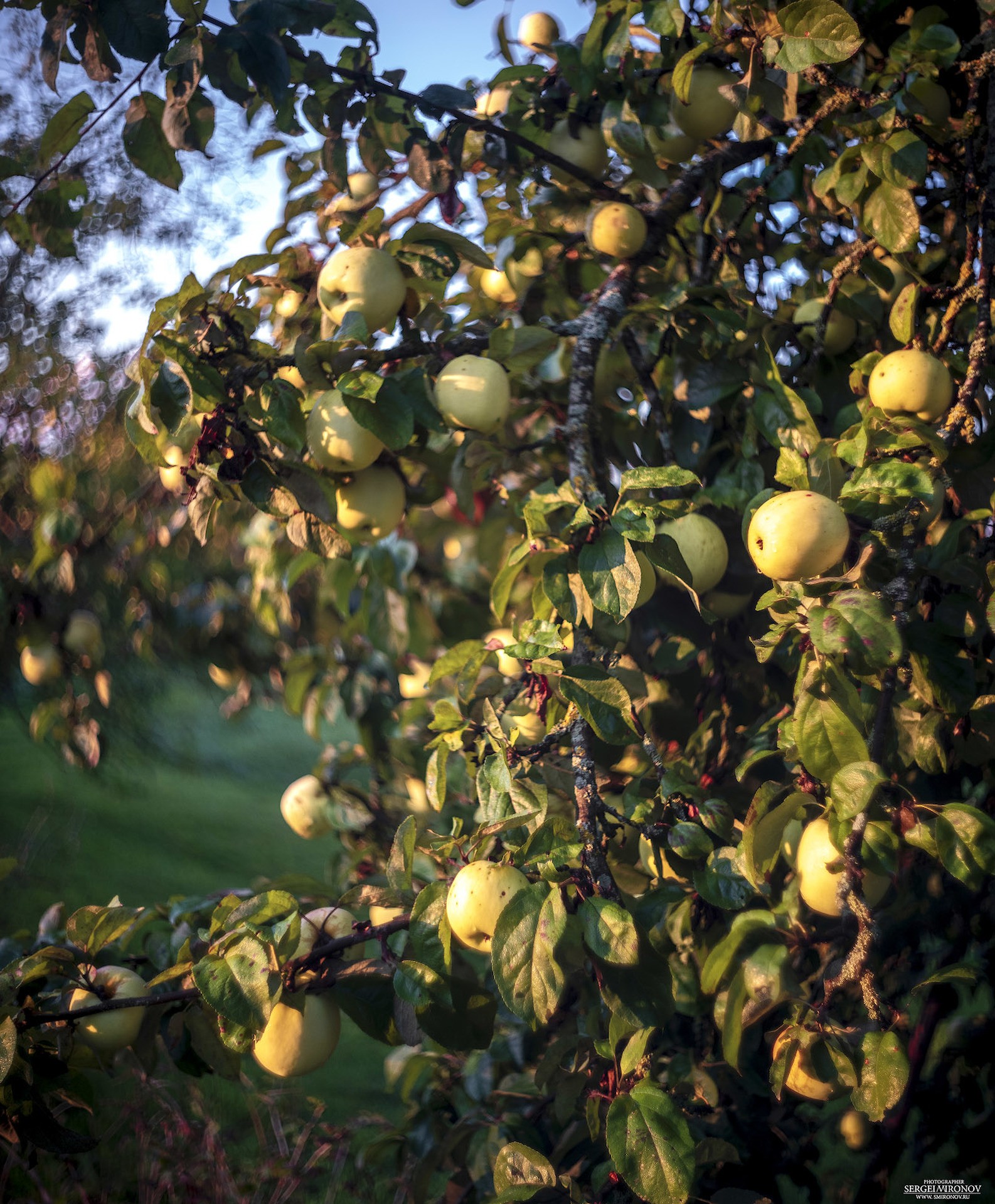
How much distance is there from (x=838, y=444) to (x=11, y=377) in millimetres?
1890

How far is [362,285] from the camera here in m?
0.91

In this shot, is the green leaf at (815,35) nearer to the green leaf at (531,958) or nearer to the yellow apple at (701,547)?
the yellow apple at (701,547)

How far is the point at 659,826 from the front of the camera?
0.72 meters

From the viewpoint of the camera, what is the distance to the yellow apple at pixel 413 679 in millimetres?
1502

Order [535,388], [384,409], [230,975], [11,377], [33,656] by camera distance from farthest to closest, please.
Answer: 1. [11,377]
2. [33,656]
3. [535,388]
4. [384,409]
5. [230,975]

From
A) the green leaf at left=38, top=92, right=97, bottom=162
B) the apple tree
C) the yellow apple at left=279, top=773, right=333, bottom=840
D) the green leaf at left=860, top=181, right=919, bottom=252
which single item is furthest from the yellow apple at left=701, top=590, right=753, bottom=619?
the green leaf at left=38, top=92, right=97, bottom=162

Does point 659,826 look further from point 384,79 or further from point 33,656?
point 33,656

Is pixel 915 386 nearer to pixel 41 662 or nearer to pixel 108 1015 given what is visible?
pixel 108 1015

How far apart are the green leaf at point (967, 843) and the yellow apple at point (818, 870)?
0.10 metres

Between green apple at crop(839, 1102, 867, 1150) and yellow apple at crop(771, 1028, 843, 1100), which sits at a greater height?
yellow apple at crop(771, 1028, 843, 1100)

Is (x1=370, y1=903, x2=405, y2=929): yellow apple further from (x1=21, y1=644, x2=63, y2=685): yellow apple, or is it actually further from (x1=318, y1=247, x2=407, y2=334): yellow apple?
(x1=21, y1=644, x2=63, y2=685): yellow apple

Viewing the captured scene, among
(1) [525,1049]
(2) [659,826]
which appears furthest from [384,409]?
(1) [525,1049]

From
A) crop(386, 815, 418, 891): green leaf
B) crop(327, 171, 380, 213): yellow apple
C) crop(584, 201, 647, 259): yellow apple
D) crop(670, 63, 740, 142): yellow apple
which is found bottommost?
crop(386, 815, 418, 891): green leaf

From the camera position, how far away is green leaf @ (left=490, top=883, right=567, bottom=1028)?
0.60m
